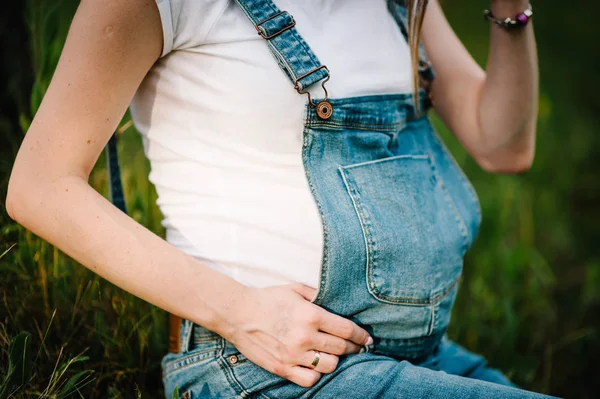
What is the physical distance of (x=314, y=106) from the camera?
1.03 m

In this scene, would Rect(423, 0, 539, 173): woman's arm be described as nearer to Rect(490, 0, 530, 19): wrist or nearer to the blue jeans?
Rect(490, 0, 530, 19): wrist

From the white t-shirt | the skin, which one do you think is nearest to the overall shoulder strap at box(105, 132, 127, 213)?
the white t-shirt

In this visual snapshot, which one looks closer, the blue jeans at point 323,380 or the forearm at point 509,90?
the blue jeans at point 323,380

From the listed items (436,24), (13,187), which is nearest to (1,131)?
(13,187)

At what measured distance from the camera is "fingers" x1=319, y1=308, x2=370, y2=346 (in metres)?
1.00

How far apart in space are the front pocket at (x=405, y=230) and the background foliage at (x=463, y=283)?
60 centimetres

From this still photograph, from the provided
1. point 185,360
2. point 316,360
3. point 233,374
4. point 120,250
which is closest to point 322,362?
point 316,360

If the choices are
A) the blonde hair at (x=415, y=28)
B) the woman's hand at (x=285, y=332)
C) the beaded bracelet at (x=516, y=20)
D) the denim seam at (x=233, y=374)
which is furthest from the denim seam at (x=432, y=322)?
the beaded bracelet at (x=516, y=20)

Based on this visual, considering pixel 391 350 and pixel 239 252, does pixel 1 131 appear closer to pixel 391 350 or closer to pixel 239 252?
pixel 239 252

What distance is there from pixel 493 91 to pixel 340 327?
0.75m

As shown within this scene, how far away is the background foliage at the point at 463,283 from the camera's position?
129 centimetres

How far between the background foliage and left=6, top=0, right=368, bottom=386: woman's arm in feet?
0.82

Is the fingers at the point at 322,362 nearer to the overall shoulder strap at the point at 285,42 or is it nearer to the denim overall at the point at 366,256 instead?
the denim overall at the point at 366,256

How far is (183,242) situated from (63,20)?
44.3 inches
